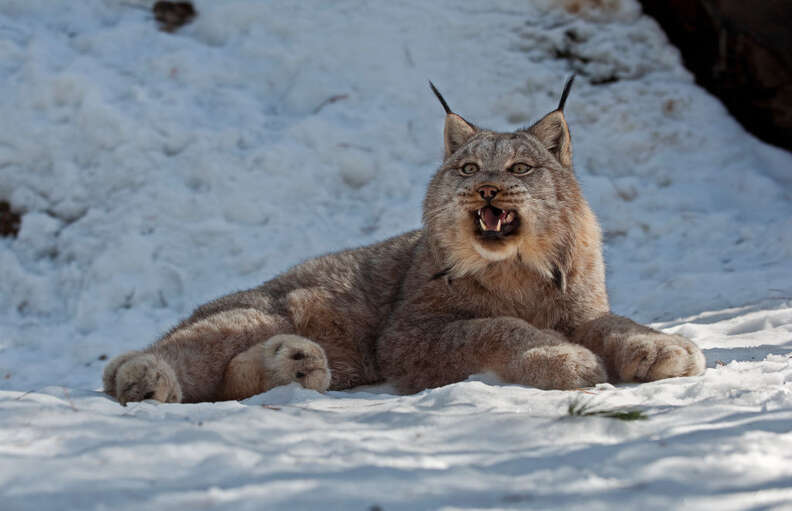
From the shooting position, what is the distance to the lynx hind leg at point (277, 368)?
371 centimetres

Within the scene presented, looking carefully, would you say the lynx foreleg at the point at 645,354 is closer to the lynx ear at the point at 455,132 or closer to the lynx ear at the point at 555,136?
the lynx ear at the point at 555,136

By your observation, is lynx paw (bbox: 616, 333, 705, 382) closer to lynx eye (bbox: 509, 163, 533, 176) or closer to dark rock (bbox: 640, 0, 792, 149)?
lynx eye (bbox: 509, 163, 533, 176)

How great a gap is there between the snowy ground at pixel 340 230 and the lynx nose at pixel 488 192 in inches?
39.1

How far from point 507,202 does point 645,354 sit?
1020 mm

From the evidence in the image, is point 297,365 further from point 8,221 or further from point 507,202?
point 8,221

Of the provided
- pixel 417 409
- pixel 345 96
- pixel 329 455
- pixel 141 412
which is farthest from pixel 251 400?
pixel 345 96

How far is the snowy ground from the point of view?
2.17 metres

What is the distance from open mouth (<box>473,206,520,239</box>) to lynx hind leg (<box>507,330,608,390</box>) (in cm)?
70

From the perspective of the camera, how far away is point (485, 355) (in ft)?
12.2

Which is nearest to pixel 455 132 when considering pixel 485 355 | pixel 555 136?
pixel 555 136

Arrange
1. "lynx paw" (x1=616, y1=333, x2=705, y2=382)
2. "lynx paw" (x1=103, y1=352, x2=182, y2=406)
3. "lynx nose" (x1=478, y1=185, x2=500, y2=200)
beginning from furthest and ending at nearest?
"lynx nose" (x1=478, y1=185, x2=500, y2=200) < "lynx paw" (x1=616, y1=333, x2=705, y2=382) < "lynx paw" (x1=103, y1=352, x2=182, y2=406)

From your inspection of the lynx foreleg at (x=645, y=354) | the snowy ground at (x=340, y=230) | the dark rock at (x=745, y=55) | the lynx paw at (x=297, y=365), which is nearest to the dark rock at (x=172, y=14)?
the snowy ground at (x=340, y=230)

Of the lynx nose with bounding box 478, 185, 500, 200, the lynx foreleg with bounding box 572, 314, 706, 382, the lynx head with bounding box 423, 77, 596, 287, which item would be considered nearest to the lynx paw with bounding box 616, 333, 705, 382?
the lynx foreleg with bounding box 572, 314, 706, 382

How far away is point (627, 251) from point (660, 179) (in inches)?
49.3
